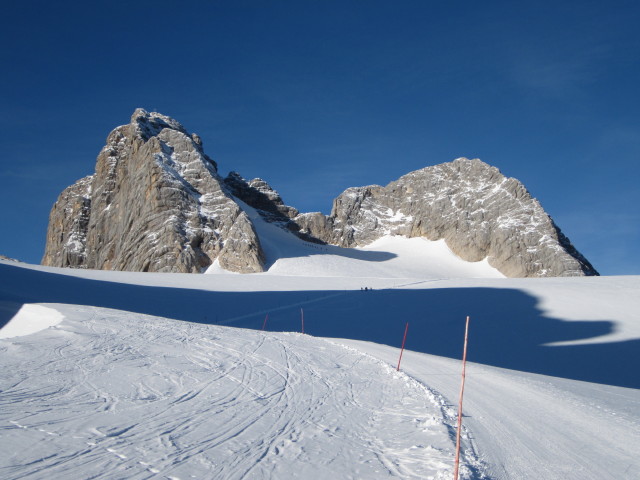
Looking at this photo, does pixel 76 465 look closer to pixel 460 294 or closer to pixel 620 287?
pixel 460 294

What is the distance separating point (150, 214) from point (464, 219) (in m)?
59.6

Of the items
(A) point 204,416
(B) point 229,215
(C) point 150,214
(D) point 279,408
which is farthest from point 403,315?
(C) point 150,214

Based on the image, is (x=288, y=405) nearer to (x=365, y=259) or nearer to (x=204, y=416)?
(x=204, y=416)

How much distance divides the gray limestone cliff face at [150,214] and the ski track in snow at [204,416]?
158 feet

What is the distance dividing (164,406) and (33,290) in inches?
845

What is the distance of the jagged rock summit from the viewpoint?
60.1m

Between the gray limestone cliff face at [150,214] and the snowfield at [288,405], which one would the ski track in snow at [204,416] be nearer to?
the snowfield at [288,405]

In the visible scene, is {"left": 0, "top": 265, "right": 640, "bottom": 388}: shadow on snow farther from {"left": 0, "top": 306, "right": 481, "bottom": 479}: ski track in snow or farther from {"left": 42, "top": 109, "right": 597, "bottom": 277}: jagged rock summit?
{"left": 42, "top": 109, "right": 597, "bottom": 277}: jagged rock summit

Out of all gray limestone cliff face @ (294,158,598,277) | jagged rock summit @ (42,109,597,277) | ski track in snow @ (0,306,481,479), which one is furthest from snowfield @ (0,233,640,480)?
gray limestone cliff face @ (294,158,598,277)

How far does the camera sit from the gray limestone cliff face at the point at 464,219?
8044 centimetres

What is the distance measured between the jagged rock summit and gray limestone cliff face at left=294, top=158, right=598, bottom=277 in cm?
22

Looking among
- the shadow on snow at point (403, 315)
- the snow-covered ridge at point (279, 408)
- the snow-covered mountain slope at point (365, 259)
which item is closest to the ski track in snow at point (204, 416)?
the snow-covered ridge at point (279, 408)

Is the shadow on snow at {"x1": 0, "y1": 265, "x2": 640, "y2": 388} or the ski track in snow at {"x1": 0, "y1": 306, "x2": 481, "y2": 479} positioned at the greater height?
the shadow on snow at {"x1": 0, "y1": 265, "x2": 640, "y2": 388}

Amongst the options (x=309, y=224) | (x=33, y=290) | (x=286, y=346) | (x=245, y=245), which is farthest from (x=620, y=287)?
(x=309, y=224)
